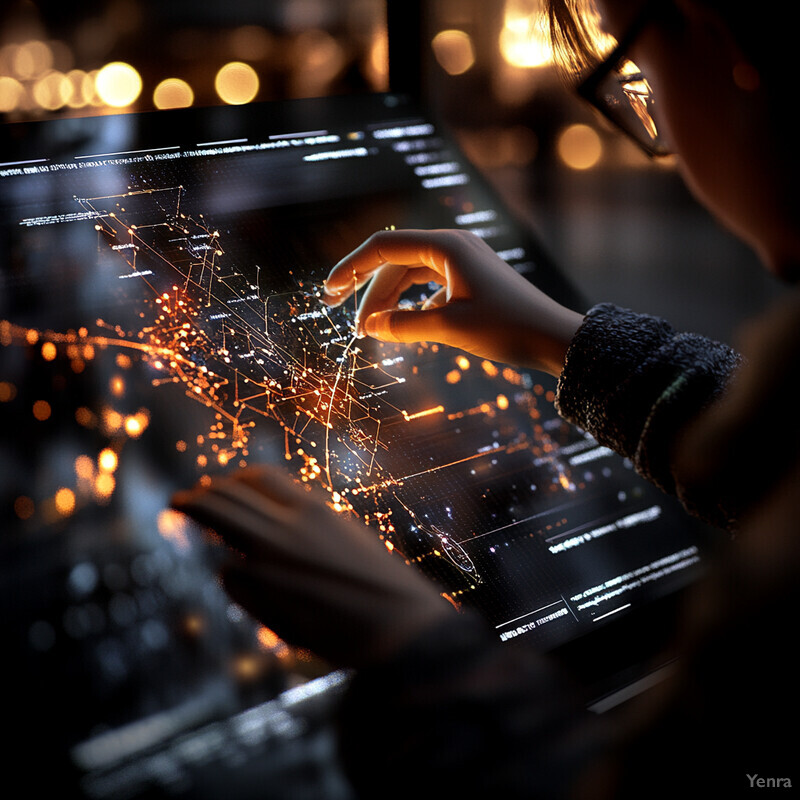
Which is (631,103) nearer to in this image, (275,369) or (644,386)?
(644,386)

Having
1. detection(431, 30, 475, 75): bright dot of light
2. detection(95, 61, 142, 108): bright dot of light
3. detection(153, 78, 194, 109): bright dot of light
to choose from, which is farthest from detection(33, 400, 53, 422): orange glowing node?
detection(431, 30, 475, 75): bright dot of light

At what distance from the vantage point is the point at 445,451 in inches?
29.1

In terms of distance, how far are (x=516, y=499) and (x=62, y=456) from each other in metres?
0.49

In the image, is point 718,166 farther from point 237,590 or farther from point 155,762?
point 155,762

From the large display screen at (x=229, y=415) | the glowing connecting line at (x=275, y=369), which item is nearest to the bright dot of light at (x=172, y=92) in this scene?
the large display screen at (x=229, y=415)

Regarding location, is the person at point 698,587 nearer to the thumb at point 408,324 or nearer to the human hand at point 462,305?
the human hand at point 462,305

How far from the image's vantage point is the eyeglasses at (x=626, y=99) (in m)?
0.63

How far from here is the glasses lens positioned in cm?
67

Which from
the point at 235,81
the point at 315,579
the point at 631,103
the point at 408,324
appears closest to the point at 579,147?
the point at 235,81

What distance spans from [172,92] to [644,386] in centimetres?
124

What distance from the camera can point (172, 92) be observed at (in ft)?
4.49

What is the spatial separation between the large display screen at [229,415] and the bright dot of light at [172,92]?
655 millimetres

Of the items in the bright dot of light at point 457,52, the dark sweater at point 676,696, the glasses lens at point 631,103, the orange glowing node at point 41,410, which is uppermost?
the bright dot of light at point 457,52

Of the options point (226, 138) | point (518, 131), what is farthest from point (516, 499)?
point (518, 131)
